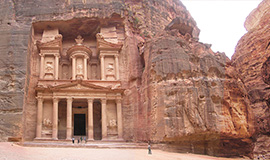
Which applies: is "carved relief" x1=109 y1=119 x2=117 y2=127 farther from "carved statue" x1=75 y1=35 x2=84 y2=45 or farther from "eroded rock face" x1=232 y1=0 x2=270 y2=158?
"eroded rock face" x1=232 y1=0 x2=270 y2=158

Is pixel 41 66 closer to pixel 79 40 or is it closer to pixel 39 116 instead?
pixel 79 40

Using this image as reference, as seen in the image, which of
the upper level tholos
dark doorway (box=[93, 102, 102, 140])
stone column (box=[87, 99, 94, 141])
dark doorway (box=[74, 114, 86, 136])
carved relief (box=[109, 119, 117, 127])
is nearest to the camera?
stone column (box=[87, 99, 94, 141])

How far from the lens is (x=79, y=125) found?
27703 mm

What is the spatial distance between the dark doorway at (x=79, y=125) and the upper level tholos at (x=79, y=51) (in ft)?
12.8

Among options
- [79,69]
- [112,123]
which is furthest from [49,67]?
[112,123]

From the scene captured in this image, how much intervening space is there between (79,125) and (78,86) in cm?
437

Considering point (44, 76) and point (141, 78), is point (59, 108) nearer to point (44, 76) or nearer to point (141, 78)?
point (44, 76)

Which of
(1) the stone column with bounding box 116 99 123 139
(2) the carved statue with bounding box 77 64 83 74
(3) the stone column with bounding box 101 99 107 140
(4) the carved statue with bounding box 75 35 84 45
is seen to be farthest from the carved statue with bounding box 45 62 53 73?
(1) the stone column with bounding box 116 99 123 139

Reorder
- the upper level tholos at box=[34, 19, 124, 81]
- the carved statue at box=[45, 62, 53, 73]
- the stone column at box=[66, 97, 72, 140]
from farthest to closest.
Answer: the upper level tholos at box=[34, 19, 124, 81]
the carved statue at box=[45, 62, 53, 73]
the stone column at box=[66, 97, 72, 140]

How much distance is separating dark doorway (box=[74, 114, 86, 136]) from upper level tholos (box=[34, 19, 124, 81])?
390 centimetres

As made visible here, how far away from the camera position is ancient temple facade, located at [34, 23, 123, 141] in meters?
25.2

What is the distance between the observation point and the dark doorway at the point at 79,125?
2766 centimetres

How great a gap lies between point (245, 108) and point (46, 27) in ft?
68.3

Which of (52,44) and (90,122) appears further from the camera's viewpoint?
(52,44)
